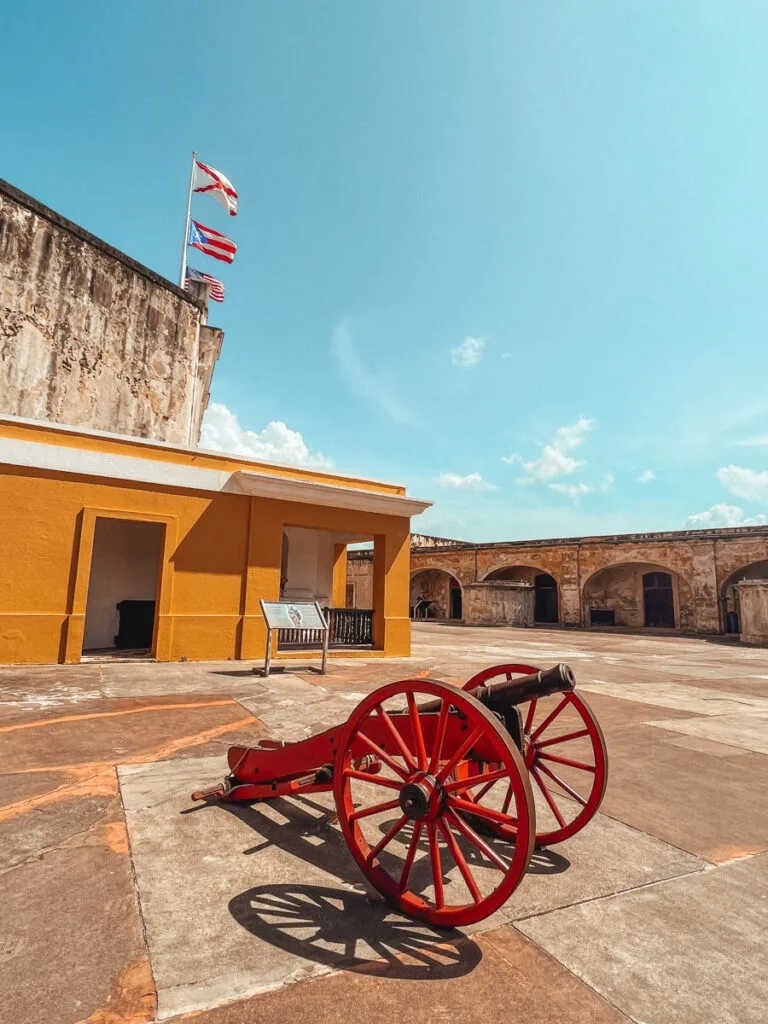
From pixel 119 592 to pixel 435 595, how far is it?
76.3 feet

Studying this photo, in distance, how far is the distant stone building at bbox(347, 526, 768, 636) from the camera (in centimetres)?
2238

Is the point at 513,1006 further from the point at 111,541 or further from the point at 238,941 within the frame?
the point at 111,541

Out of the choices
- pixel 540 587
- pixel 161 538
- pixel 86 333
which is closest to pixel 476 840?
pixel 161 538

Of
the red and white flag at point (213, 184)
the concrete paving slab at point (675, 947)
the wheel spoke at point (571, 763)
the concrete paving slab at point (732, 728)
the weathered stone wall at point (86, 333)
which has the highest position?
the red and white flag at point (213, 184)

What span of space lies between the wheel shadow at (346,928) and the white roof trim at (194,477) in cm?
687

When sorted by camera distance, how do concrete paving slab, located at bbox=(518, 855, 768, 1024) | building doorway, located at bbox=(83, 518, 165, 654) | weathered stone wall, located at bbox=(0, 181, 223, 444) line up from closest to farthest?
1. concrete paving slab, located at bbox=(518, 855, 768, 1024)
2. building doorway, located at bbox=(83, 518, 165, 654)
3. weathered stone wall, located at bbox=(0, 181, 223, 444)

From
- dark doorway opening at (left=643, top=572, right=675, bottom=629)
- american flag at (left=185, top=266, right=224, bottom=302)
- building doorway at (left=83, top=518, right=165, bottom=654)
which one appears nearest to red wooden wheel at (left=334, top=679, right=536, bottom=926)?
building doorway at (left=83, top=518, right=165, bottom=654)

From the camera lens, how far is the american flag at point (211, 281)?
16844 millimetres

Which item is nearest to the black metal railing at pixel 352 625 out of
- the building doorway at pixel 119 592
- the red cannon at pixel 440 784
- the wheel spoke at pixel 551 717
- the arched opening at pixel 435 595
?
the building doorway at pixel 119 592

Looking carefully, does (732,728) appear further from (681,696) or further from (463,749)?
(463,749)

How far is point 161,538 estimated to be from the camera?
8719 mm

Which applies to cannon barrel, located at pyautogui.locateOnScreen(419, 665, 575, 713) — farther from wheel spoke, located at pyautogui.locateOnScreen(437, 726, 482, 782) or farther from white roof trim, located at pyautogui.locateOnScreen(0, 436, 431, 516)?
white roof trim, located at pyautogui.locateOnScreen(0, 436, 431, 516)

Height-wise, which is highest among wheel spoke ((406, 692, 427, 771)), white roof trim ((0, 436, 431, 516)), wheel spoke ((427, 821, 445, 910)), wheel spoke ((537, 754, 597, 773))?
white roof trim ((0, 436, 431, 516))

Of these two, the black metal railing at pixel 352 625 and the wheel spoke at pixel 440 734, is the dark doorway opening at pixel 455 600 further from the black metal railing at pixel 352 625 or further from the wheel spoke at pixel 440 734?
the wheel spoke at pixel 440 734
